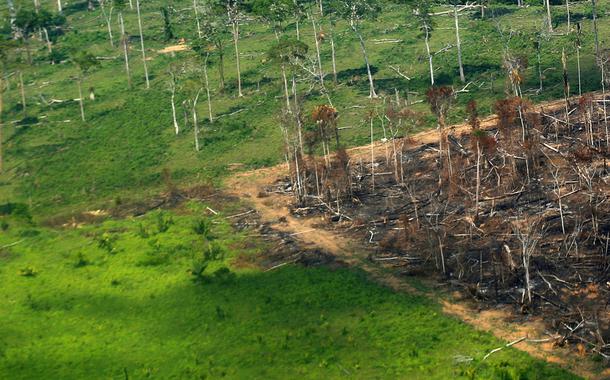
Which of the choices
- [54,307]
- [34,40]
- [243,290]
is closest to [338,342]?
A: [243,290]

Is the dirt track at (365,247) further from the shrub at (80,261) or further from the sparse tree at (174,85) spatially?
the sparse tree at (174,85)

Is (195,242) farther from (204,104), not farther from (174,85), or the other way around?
(204,104)

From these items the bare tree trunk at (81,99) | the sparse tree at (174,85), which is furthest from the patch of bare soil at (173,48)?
the sparse tree at (174,85)

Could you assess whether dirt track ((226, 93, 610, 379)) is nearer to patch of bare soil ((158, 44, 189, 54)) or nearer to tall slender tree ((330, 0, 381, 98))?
tall slender tree ((330, 0, 381, 98))

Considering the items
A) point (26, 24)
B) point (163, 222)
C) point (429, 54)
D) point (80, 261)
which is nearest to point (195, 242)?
point (163, 222)

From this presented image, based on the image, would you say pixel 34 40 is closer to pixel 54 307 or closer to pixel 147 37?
pixel 147 37

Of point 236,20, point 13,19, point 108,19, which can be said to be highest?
point 13,19

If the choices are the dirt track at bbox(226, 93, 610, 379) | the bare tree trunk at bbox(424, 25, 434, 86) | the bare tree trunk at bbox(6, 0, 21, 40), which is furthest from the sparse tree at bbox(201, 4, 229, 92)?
the dirt track at bbox(226, 93, 610, 379)
